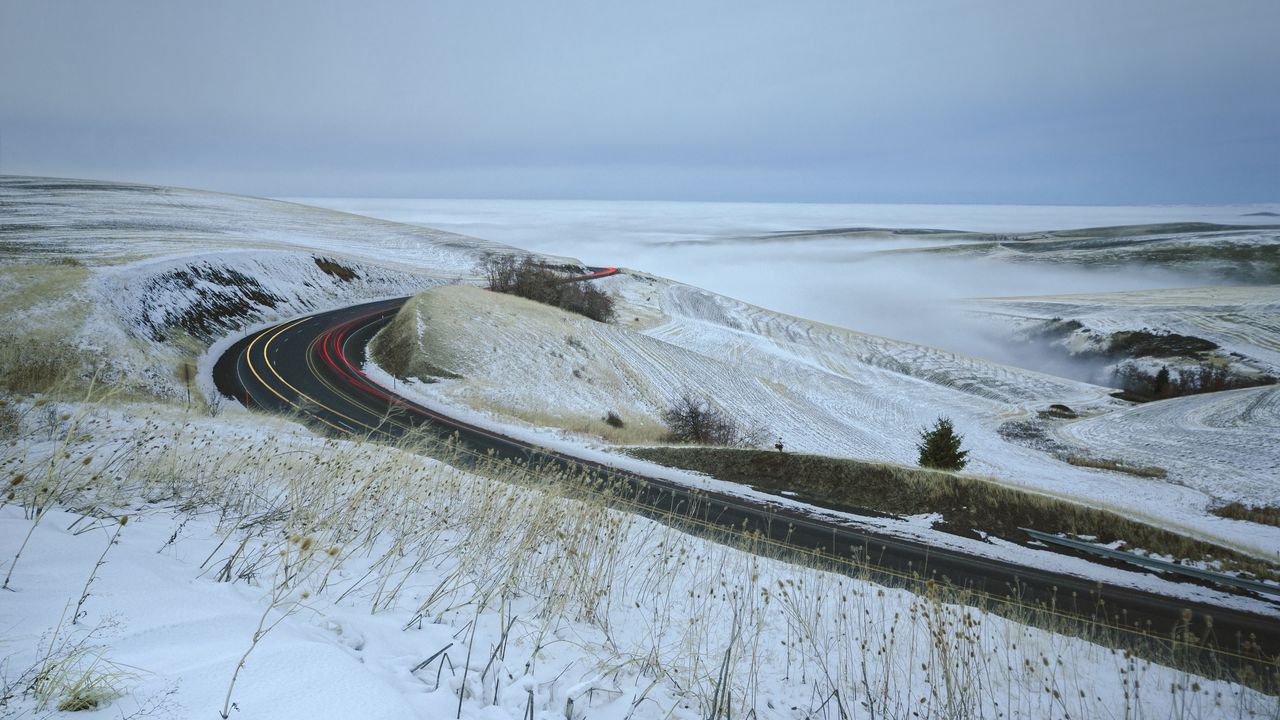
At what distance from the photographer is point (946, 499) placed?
19.0 m

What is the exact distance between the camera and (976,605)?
1078 cm

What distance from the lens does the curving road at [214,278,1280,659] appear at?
1194 centimetres

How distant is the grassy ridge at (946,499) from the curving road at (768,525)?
2.77m

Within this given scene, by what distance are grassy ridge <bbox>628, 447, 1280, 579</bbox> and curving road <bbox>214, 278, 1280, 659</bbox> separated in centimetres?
277

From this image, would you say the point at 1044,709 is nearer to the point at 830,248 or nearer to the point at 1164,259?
the point at 1164,259

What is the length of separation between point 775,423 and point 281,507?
43.6 m

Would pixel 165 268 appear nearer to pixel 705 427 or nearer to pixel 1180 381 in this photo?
pixel 705 427

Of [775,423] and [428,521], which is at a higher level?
[428,521]

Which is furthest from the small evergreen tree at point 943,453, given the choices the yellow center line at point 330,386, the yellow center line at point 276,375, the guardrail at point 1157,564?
the yellow center line at point 276,375

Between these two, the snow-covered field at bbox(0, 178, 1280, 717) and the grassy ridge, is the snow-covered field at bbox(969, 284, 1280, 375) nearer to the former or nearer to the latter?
the snow-covered field at bbox(0, 178, 1280, 717)

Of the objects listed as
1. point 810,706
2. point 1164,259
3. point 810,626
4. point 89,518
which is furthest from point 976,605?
point 1164,259

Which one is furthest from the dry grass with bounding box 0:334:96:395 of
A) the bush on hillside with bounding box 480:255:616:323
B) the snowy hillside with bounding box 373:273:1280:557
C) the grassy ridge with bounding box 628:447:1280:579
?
the bush on hillside with bounding box 480:255:616:323

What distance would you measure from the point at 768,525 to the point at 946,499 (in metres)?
8.87

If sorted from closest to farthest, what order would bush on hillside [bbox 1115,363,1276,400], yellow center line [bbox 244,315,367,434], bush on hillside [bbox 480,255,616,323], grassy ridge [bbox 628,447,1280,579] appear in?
grassy ridge [bbox 628,447,1280,579] < yellow center line [bbox 244,315,367,434] < bush on hillside [bbox 1115,363,1276,400] < bush on hillside [bbox 480,255,616,323]
